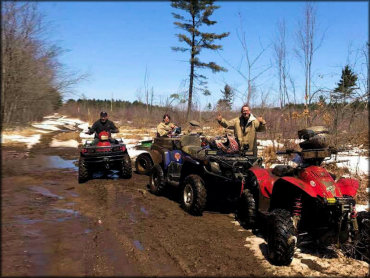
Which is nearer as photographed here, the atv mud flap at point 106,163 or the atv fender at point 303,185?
the atv fender at point 303,185

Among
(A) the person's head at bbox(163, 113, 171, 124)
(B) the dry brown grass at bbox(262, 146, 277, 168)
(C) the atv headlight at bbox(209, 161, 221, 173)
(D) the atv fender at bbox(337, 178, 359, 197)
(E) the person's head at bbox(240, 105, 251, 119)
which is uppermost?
(E) the person's head at bbox(240, 105, 251, 119)

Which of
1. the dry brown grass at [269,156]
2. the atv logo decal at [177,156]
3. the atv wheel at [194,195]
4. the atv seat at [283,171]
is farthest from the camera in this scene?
the dry brown grass at [269,156]

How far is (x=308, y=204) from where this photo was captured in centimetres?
388

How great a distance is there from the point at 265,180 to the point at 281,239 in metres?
1.13

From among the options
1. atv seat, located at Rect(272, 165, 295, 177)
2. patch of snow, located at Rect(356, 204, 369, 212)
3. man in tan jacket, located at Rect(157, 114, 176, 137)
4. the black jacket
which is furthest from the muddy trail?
the black jacket

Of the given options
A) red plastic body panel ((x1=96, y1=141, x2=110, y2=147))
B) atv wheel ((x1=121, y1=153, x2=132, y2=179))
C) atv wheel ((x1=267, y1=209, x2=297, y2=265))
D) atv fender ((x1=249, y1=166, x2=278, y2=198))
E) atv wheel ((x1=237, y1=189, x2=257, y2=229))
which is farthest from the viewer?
red plastic body panel ((x1=96, y1=141, x2=110, y2=147))

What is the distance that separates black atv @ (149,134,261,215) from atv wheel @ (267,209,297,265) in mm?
1481

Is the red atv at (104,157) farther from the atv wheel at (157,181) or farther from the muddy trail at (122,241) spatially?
the muddy trail at (122,241)

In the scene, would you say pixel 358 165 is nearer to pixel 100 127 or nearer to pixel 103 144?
pixel 103 144

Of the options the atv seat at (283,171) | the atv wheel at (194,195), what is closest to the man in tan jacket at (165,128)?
the atv wheel at (194,195)

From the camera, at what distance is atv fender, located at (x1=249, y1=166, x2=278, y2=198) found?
431 cm

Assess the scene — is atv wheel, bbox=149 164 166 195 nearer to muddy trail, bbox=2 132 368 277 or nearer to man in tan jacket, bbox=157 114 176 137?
muddy trail, bbox=2 132 368 277

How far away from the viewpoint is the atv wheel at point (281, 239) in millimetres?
3385

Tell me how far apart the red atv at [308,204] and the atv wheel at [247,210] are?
43cm
